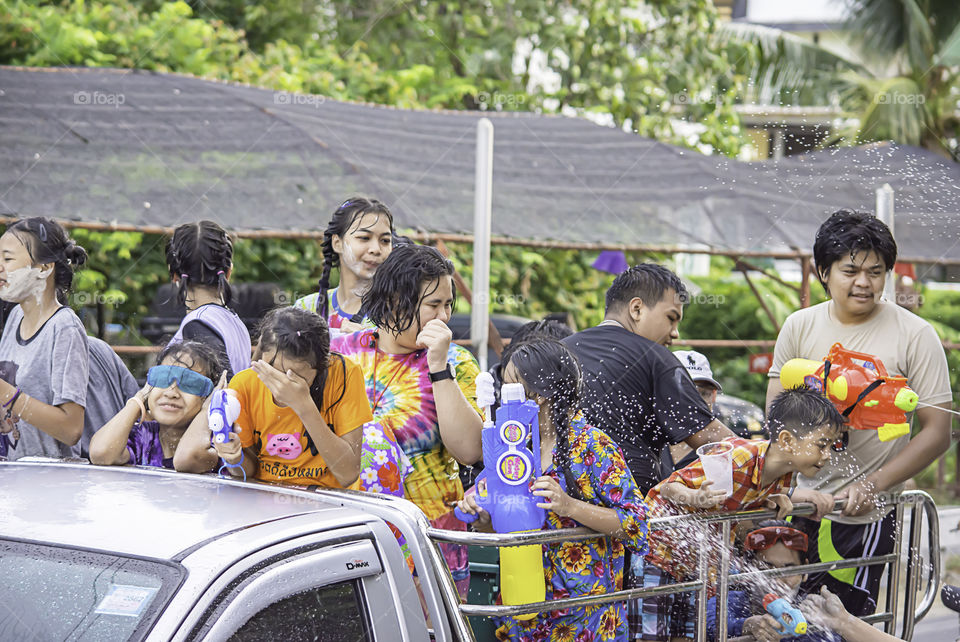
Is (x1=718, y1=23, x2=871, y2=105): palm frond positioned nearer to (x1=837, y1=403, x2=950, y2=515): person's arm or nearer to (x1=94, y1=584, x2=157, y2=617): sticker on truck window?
(x1=837, y1=403, x2=950, y2=515): person's arm

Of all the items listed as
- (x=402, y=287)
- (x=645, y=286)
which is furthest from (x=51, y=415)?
Answer: (x=645, y=286)

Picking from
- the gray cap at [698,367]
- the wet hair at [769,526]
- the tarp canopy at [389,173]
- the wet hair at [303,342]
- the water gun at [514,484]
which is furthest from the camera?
the tarp canopy at [389,173]

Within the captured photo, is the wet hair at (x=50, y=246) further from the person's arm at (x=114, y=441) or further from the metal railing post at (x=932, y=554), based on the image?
the metal railing post at (x=932, y=554)

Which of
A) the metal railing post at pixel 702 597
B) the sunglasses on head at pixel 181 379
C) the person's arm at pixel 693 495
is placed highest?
the sunglasses on head at pixel 181 379

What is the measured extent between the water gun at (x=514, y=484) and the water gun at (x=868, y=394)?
1414 millimetres

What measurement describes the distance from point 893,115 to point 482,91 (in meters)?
7.23

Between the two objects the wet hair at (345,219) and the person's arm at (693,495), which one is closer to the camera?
the person's arm at (693,495)

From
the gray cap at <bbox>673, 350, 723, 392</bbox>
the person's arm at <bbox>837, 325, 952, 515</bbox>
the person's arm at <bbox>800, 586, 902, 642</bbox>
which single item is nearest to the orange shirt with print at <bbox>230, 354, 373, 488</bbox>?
the person's arm at <bbox>800, 586, 902, 642</bbox>

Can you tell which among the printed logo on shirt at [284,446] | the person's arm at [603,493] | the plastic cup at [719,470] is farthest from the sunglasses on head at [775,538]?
the printed logo on shirt at [284,446]

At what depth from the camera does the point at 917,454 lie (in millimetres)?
3748

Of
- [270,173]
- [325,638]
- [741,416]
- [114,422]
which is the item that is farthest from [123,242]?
[325,638]

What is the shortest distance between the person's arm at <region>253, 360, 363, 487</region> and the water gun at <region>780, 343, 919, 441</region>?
5.74 feet

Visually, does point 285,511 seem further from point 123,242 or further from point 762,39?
point 762,39

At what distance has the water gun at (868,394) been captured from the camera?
11.8 ft
